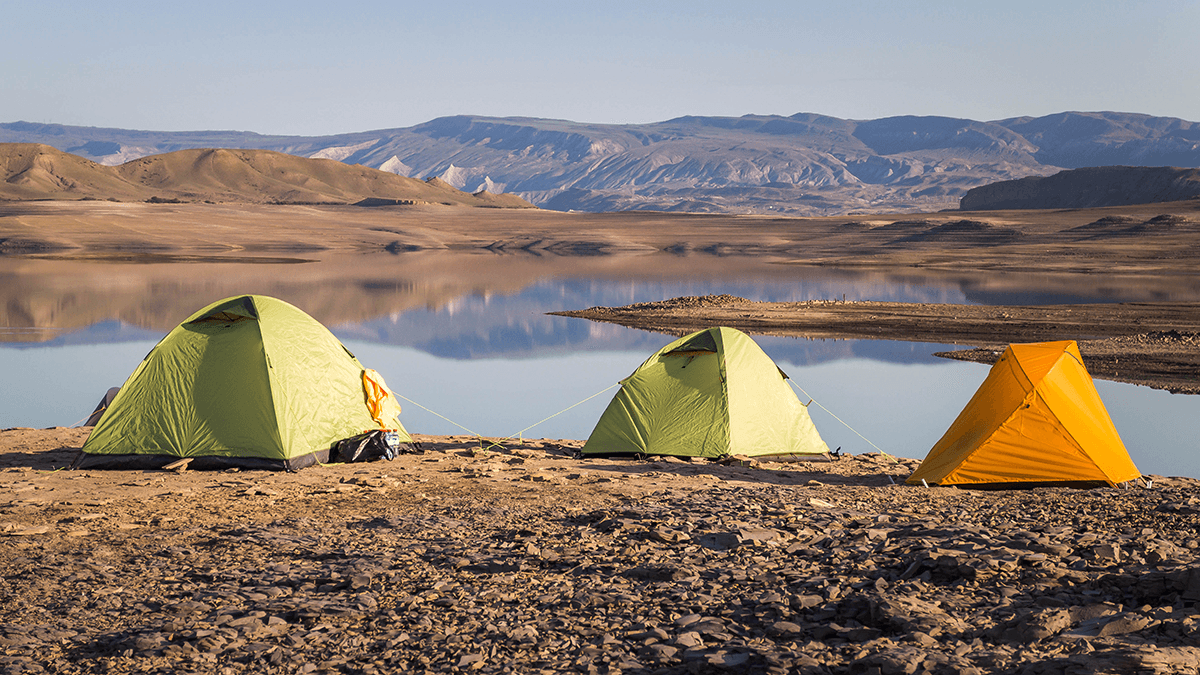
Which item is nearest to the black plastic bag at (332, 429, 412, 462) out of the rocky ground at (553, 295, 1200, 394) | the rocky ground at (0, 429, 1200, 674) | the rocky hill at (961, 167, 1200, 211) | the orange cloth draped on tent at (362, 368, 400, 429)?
the orange cloth draped on tent at (362, 368, 400, 429)

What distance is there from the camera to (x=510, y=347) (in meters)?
27.6

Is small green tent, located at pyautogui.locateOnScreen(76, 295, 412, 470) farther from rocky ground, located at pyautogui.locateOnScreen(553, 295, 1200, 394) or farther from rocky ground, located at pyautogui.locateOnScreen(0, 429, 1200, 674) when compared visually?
rocky ground, located at pyautogui.locateOnScreen(553, 295, 1200, 394)

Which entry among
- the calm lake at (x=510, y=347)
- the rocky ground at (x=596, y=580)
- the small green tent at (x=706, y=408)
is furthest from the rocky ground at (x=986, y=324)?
the rocky ground at (x=596, y=580)

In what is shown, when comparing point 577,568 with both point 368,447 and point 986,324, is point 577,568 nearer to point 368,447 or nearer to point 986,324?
point 368,447

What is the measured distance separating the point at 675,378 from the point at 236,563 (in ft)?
22.4

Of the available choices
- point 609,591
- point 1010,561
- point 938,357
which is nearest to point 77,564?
point 609,591

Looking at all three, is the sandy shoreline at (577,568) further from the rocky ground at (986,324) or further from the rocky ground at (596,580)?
the rocky ground at (986,324)

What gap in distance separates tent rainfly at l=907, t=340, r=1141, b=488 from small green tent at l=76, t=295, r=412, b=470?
6661 millimetres

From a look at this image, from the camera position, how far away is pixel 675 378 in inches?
505

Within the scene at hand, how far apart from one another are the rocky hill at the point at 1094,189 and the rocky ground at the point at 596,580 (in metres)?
147

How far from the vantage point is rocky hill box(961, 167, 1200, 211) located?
5600 inches

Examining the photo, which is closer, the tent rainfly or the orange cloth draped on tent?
the tent rainfly

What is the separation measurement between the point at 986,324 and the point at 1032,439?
72.9 ft

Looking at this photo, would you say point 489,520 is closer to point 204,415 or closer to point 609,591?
point 609,591
